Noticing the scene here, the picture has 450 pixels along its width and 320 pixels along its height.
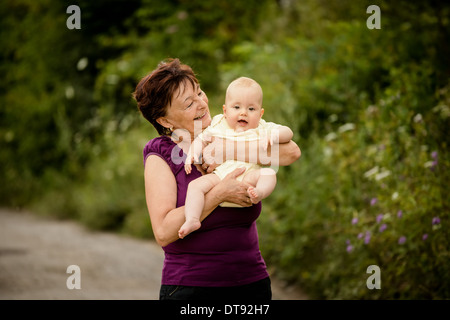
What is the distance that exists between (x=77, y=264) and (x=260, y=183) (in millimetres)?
4879

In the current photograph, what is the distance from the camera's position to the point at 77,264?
6723 mm

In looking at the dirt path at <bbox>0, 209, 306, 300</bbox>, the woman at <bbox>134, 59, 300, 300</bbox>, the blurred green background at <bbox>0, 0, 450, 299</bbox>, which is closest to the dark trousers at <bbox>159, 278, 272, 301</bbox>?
the woman at <bbox>134, 59, 300, 300</bbox>

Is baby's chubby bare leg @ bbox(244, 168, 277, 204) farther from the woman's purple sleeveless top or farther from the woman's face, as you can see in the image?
the woman's face

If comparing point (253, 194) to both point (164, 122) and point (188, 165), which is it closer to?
point (188, 165)

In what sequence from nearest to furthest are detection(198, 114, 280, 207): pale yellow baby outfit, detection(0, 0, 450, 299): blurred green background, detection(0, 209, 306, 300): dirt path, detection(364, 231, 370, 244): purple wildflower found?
1. detection(198, 114, 280, 207): pale yellow baby outfit
2. detection(364, 231, 370, 244): purple wildflower
3. detection(0, 0, 450, 299): blurred green background
4. detection(0, 209, 306, 300): dirt path

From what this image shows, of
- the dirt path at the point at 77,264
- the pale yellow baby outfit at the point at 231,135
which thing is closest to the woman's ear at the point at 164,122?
the pale yellow baby outfit at the point at 231,135

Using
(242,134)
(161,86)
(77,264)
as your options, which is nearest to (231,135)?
(242,134)

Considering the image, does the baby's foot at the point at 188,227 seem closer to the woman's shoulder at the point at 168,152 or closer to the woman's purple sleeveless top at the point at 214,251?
the woman's purple sleeveless top at the point at 214,251

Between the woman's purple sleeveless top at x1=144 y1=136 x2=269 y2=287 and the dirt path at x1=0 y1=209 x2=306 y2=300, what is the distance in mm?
2679

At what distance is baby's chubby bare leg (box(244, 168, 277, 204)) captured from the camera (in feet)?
7.61

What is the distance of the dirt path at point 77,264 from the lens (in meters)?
5.44

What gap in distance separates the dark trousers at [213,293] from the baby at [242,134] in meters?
0.36
